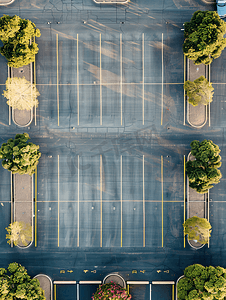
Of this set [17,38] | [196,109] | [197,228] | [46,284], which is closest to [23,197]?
[46,284]

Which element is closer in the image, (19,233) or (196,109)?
(19,233)

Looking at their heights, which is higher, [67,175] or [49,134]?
[49,134]

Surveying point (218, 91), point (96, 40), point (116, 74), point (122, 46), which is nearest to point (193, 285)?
point (218, 91)

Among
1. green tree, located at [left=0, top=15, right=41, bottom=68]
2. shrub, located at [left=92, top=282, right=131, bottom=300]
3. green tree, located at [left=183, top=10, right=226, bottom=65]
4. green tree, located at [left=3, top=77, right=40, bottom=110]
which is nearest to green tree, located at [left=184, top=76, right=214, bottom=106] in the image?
green tree, located at [left=183, top=10, right=226, bottom=65]

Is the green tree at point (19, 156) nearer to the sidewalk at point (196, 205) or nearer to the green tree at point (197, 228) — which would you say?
the green tree at point (197, 228)

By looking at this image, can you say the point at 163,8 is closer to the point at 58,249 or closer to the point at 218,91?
the point at 218,91

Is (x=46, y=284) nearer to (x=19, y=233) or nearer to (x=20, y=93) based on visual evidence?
(x=19, y=233)
